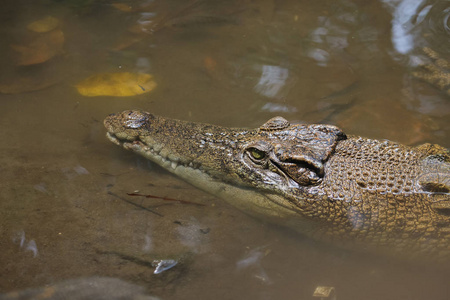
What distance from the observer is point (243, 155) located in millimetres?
3354

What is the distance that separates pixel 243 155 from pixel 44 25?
3.26 meters

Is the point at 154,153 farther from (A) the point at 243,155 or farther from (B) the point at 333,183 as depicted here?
(B) the point at 333,183

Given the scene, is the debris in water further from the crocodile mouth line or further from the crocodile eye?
the crocodile eye

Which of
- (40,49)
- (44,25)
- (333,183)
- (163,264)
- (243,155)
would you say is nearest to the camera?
(163,264)

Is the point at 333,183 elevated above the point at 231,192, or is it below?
above

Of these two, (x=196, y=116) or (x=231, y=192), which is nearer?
(x=231, y=192)

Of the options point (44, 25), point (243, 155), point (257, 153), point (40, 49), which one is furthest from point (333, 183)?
point (44, 25)

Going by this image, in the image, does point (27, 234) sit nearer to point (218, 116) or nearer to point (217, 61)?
point (218, 116)

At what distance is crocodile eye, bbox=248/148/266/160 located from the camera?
3.26 metres

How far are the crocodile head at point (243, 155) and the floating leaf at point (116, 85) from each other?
839 mm

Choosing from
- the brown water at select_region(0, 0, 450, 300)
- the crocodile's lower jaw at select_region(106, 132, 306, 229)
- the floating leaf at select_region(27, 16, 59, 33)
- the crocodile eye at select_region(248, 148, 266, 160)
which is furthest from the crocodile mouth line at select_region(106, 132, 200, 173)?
the floating leaf at select_region(27, 16, 59, 33)

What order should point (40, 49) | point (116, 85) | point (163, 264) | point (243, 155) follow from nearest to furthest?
point (163, 264)
point (243, 155)
point (116, 85)
point (40, 49)

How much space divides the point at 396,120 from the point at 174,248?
259cm

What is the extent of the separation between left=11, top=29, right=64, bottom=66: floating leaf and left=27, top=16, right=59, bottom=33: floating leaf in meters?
0.12
